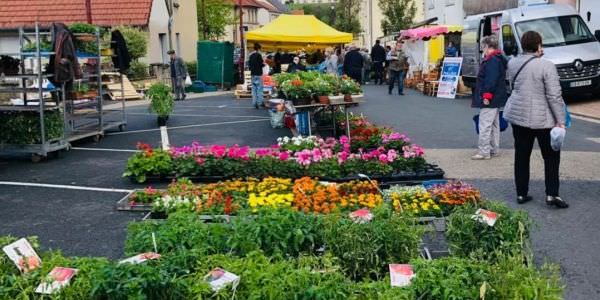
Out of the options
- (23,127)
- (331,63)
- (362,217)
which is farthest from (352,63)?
(362,217)

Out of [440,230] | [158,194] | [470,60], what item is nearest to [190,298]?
[440,230]

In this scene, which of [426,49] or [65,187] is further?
[426,49]

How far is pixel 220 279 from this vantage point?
378cm

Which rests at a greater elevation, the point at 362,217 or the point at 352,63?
the point at 352,63

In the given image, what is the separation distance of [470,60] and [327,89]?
1193 centimetres

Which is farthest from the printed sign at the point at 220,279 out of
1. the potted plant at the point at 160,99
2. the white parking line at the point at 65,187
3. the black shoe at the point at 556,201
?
the potted plant at the point at 160,99

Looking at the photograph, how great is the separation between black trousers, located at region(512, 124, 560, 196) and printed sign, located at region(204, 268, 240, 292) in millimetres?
4656

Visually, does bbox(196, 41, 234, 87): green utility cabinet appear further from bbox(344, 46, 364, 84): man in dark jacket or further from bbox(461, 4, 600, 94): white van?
bbox(461, 4, 600, 94): white van

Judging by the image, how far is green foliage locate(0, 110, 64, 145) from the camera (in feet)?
38.3

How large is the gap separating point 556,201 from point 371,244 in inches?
147

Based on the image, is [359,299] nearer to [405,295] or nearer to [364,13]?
[405,295]

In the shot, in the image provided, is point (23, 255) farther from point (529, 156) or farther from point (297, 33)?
point (297, 33)

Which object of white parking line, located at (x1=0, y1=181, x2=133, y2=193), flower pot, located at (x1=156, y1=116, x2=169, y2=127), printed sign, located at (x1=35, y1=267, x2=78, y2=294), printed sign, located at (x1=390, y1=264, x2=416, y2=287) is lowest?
white parking line, located at (x1=0, y1=181, x2=133, y2=193)

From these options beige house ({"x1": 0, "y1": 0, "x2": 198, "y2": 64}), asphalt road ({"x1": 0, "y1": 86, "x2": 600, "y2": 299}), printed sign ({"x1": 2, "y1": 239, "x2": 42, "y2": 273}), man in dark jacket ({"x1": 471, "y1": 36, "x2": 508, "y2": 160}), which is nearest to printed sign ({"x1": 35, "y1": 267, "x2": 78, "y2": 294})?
printed sign ({"x1": 2, "y1": 239, "x2": 42, "y2": 273})
